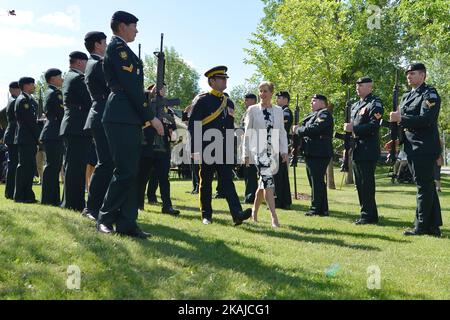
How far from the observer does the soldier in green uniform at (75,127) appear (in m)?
7.50

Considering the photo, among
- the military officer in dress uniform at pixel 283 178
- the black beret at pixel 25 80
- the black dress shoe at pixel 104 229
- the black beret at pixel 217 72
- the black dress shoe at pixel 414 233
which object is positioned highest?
the black beret at pixel 25 80

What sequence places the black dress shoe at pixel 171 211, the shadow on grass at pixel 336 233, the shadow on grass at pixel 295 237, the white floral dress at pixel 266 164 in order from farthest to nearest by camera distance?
the black dress shoe at pixel 171 211, the white floral dress at pixel 266 164, the shadow on grass at pixel 336 233, the shadow on grass at pixel 295 237

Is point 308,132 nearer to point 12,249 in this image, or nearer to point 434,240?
point 434,240

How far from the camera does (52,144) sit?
28.5ft

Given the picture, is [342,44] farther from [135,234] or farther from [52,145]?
[135,234]

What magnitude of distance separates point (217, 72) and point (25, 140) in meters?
4.16

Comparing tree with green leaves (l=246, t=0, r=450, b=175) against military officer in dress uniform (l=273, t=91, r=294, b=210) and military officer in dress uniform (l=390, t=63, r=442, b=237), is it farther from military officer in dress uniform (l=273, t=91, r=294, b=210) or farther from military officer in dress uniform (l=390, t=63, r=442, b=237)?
military officer in dress uniform (l=390, t=63, r=442, b=237)

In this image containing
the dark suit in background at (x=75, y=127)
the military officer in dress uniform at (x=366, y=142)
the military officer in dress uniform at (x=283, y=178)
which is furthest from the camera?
the military officer in dress uniform at (x=283, y=178)

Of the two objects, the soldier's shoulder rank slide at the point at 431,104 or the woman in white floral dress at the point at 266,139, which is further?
the woman in white floral dress at the point at 266,139

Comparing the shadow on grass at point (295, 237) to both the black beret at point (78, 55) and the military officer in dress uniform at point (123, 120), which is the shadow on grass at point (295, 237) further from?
the black beret at point (78, 55)

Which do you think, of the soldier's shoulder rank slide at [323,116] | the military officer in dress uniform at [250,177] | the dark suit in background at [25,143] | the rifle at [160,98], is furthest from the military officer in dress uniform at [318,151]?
the dark suit in background at [25,143]

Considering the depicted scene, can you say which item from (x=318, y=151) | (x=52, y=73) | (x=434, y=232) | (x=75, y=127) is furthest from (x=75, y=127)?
(x=434, y=232)

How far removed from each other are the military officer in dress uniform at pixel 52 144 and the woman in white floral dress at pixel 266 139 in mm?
3288

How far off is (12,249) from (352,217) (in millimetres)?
6879
